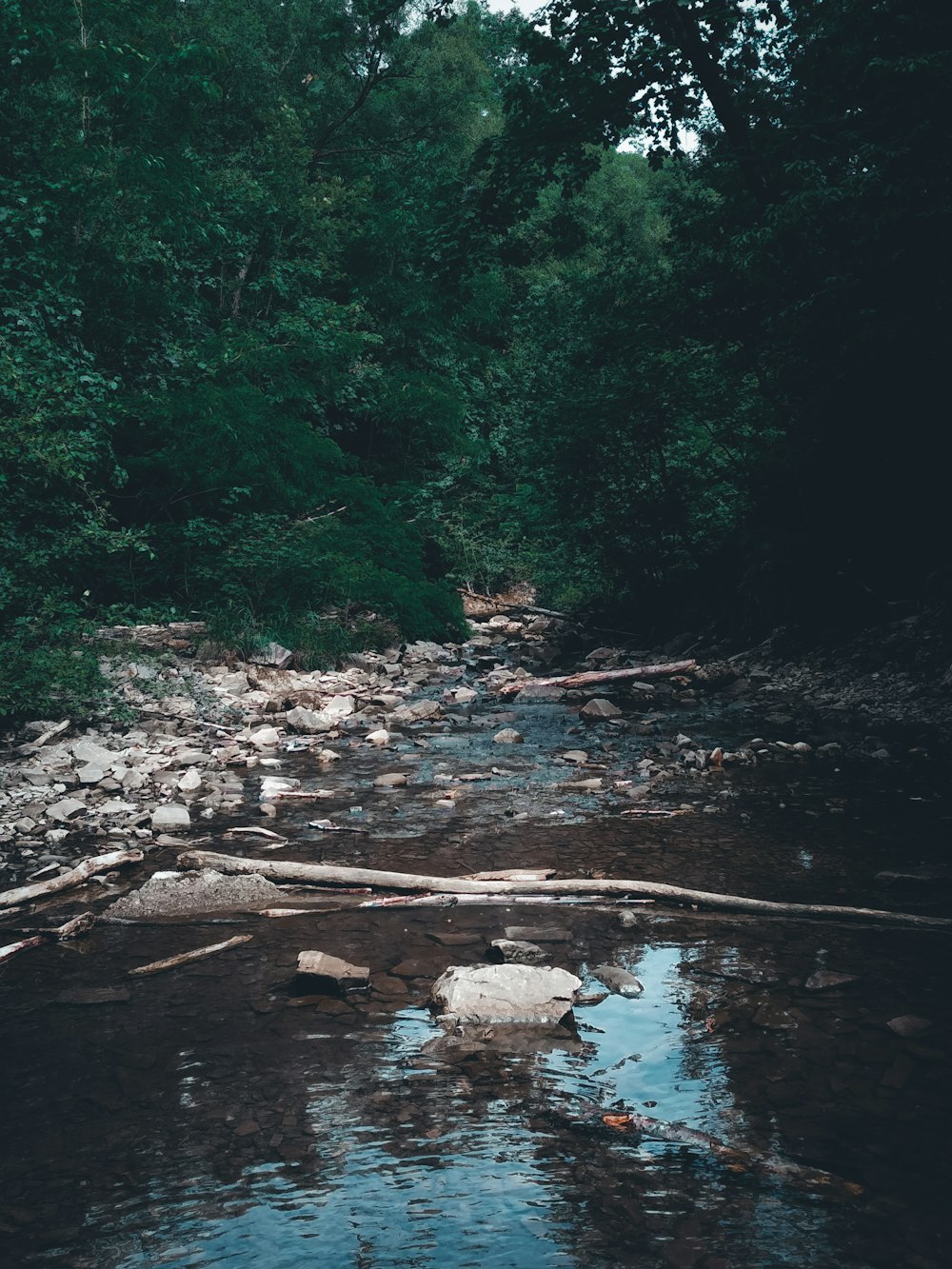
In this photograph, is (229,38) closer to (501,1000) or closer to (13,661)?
(13,661)

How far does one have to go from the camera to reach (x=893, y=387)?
→ 28.9ft

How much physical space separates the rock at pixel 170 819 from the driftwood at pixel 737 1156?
360 centimetres

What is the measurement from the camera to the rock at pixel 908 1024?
2811 mm

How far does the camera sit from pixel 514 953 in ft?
11.3

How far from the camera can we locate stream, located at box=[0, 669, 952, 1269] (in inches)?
76.9

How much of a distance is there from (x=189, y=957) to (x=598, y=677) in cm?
825

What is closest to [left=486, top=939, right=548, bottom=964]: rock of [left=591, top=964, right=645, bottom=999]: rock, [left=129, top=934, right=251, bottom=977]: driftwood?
[left=591, top=964, right=645, bottom=999]: rock

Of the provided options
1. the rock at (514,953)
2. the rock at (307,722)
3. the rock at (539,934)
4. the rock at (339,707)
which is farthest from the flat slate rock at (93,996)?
the rock at (339,707)

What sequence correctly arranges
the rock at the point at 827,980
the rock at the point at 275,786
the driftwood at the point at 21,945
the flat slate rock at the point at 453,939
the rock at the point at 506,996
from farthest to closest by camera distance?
the rock at the point at 275,786
the flat slate rock at the point at 453,939
the driftwood at the point at 21,945
the rock at the point at 827,980
the rock at the point at 506,996

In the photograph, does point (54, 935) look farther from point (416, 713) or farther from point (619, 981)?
point (416, 713)

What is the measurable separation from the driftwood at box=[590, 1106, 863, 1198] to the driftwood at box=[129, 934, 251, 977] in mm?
1803

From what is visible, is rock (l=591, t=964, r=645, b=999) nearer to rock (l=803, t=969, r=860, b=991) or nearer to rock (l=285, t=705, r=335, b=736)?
rock (l=803, t=969, r=860, b=991)

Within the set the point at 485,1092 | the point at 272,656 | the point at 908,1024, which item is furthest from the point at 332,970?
the point at 272,656

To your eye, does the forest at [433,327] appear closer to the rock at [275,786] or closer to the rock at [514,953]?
the rock at [275,786]
